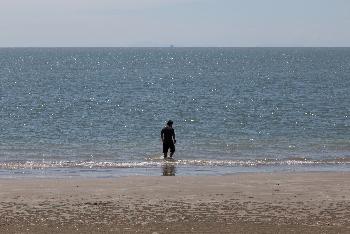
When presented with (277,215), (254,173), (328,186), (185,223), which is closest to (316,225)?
(277,215)

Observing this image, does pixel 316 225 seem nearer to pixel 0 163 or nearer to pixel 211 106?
pixel 0 163

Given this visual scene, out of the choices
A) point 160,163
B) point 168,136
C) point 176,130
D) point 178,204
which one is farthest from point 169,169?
point 176,130

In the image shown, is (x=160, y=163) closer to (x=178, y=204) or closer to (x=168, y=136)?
(x=168, y=136)

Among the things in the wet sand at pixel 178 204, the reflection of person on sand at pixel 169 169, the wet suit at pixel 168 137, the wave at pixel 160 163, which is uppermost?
the wet suit at pixel 168 137

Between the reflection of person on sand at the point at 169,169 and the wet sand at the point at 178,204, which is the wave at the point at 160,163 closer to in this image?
the reflection of person on sand at the point at 169,169

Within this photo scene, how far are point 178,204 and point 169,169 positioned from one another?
24.0 feet

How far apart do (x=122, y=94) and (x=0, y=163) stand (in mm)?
43914

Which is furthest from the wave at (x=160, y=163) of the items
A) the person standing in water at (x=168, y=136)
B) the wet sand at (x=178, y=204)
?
the wet sand at (x=178, y=204)

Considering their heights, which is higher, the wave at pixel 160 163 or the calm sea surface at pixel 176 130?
the calm sea surface at pixel 176 130

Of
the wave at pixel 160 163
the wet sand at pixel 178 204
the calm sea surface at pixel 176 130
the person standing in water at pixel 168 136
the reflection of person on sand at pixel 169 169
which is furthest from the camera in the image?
the person standing in water at pixel 168 136

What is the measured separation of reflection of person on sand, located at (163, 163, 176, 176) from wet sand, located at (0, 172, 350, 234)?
5.29ft

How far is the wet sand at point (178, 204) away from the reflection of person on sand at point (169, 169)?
1612 millimetres

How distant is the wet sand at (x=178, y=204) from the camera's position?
13969 millimetres

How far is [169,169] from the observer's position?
23.5 metres
